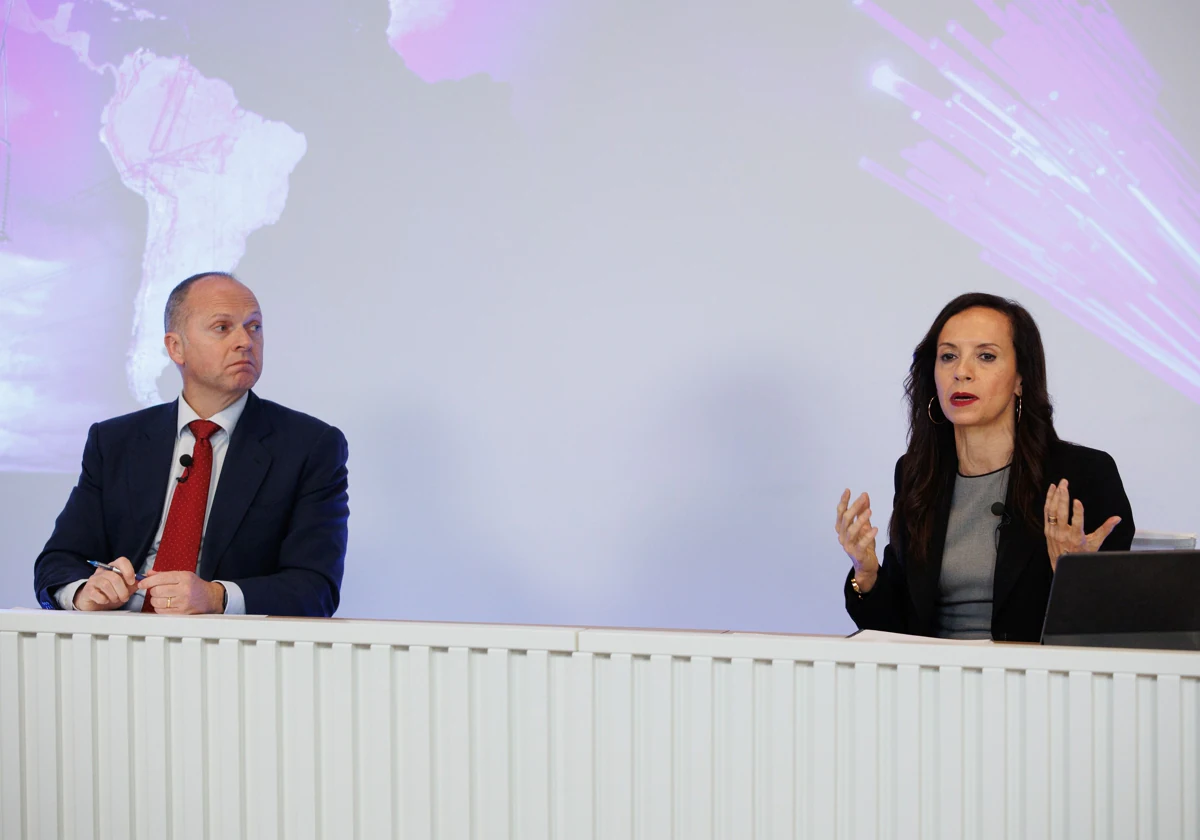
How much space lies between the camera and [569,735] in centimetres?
145

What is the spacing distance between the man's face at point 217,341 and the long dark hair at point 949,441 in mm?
1362

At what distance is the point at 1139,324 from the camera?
3045mm

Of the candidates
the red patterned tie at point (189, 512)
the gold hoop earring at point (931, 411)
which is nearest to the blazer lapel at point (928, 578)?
the gold hoop earring at point (931, 411)

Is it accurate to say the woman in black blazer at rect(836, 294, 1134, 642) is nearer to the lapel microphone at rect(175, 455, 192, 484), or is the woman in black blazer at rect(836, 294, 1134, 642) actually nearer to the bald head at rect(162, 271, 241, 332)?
the lapel microphone at rect(175, 455, 192, 484)

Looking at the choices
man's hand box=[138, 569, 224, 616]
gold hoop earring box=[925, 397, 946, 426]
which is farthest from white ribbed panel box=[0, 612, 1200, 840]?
gold hoop earring box=[925, 397, 946, 426]

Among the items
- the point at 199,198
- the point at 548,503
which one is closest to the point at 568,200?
the point at 548,503

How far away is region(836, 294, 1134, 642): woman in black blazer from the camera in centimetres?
215

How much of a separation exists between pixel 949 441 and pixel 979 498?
15 cm

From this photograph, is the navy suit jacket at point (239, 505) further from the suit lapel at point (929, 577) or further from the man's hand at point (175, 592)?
the suit lapel at point (929, 577)

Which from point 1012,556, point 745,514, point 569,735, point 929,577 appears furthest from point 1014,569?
point 745,514

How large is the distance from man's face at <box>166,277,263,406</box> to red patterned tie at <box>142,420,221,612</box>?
86 mm

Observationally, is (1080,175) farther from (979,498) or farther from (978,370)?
(979,498)

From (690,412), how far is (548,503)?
0.51m

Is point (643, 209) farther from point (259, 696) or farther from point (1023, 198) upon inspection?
point (259, 696)
